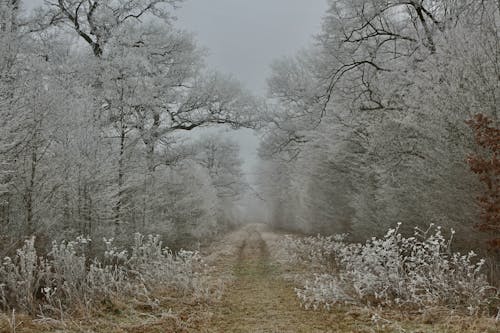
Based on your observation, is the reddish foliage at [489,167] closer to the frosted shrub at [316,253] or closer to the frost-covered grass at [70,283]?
the frosted shrub at [316,253]

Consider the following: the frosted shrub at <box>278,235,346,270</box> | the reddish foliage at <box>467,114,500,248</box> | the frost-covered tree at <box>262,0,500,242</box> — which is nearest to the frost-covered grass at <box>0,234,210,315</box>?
the frosted shrub at <box>278,235,346,270</box>

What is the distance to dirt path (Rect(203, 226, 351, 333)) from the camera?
6.00m

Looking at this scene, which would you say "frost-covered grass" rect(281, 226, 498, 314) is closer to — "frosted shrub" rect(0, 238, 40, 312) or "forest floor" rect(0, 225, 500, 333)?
"forest floor" rect(0, 225, 500, 333)

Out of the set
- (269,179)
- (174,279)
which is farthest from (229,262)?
(269,179)

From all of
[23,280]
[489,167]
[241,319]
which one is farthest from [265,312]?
[489,167]

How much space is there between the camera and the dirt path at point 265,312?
600 centimetres

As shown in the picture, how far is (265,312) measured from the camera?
7152mm

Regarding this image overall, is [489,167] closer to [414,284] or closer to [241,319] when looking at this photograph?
[414,284]

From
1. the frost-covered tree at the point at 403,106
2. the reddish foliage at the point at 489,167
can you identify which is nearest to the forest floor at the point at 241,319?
the reddish foliage at the point at 489,167

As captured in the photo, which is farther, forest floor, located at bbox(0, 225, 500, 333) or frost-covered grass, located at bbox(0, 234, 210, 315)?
frost-covered grass, located at bbox(0, 234, 210, 315)

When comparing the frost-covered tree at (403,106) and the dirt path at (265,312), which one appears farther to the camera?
the frost-covered tree at (403,106)

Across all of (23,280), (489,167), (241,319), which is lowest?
(241,319)

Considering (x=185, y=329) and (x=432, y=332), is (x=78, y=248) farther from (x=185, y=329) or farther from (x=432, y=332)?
(x=432, y=332)

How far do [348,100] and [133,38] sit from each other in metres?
7.66
